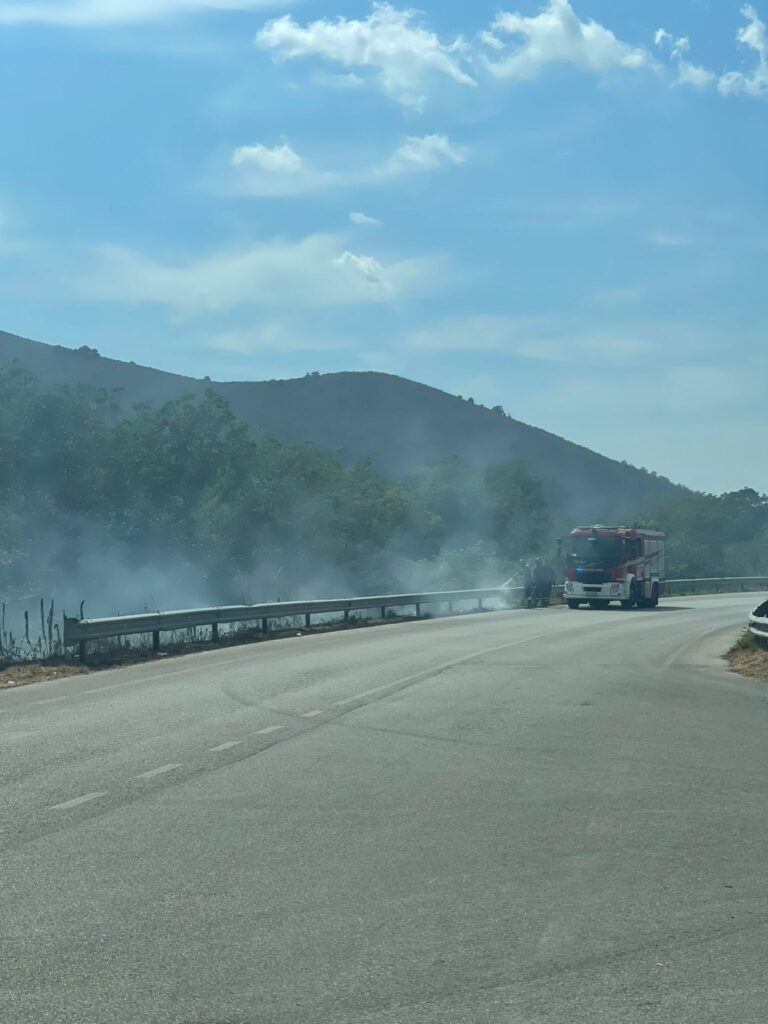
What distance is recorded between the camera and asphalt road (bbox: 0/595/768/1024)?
4.91 m

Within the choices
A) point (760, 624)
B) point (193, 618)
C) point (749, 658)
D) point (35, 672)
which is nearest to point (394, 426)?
point (193, 618)

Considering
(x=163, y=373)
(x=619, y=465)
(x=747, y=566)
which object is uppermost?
(x=163, y=373)

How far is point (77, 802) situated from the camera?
28.8ft

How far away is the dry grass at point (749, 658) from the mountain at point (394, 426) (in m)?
141

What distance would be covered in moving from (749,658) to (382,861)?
16238mm

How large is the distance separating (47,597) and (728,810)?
195ft

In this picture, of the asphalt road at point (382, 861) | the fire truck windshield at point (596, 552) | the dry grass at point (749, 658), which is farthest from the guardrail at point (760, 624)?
the fire truck windshield at point (596, 552)

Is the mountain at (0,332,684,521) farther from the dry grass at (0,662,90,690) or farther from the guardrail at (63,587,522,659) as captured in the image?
the dry grass at (0,662,90,690)

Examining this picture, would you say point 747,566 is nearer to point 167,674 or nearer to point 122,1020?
point 167,674

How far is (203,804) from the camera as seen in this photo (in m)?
8.70

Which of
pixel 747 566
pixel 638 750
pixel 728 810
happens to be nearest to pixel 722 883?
pixel 728 810

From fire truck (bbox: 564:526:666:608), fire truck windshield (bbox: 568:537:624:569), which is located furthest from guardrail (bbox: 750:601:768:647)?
fire truck windshield (bbox: 568:537:624:569)

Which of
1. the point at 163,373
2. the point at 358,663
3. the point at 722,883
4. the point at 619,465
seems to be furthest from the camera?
the point at 619,465

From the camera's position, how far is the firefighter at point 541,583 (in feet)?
160
